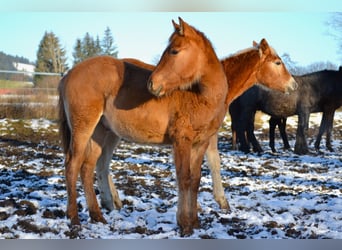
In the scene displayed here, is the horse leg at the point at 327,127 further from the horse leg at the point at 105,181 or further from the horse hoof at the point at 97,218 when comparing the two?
the horse hoof at the point at 97,218

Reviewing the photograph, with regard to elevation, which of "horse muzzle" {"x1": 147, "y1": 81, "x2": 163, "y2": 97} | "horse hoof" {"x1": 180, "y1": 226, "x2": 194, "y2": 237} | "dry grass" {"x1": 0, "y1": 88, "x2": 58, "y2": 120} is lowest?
"horse hoof" {"x1": 180, "y1": 226, "x2": 194, "y2": 237}

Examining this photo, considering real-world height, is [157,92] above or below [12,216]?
above

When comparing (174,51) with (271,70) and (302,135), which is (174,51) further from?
(302,135)

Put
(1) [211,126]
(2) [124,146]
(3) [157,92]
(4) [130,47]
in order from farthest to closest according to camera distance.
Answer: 1. (2) [124,146]
2. (4) [130,47]
3. (1) [211,126]
4. (3) [157,92]

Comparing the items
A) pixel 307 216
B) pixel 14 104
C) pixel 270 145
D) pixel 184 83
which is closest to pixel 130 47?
pixel 14 104

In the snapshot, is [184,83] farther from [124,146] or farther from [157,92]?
[124,146]

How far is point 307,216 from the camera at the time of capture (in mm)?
4105

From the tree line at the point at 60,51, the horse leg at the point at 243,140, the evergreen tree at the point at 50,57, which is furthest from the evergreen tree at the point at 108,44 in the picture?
the horse leg at the point at 243,140

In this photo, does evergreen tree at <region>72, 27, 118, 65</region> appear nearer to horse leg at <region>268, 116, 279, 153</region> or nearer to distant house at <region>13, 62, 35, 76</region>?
distant house at <region>13, 62, 35, 76</region>

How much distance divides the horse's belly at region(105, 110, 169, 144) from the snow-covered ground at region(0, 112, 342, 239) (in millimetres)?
752

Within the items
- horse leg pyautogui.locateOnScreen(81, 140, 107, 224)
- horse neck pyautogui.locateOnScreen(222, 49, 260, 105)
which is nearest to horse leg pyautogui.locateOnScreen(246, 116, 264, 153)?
horse neck pyautogui.locateOnScreen(222, 49, 260, 105)

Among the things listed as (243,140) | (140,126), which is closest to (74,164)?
(140,126)

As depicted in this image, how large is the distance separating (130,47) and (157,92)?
9.78ft

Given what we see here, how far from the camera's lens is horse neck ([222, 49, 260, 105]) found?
4117mm
